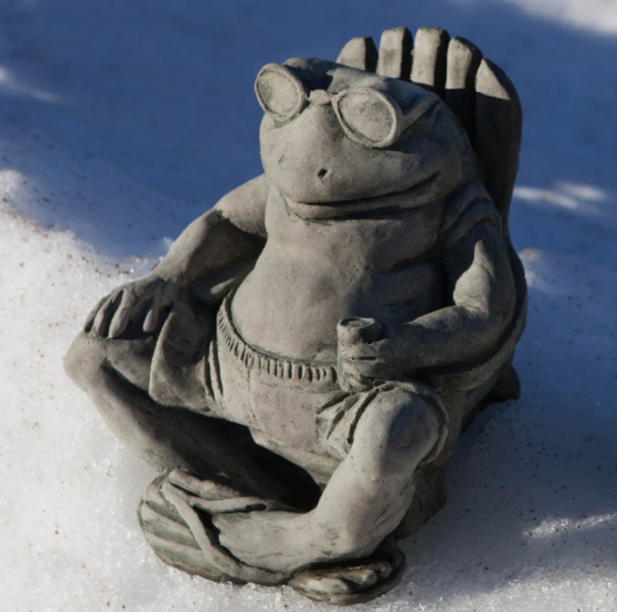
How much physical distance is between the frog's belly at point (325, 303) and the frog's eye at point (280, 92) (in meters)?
0.26

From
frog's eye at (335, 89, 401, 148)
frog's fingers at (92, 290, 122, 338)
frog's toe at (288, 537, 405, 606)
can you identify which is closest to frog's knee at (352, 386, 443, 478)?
frog's toe at (288, 537, 405, 606)

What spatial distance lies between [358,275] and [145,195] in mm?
1328

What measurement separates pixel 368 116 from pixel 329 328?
0.34 meters

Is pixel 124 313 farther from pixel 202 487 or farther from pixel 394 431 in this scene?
pixel 394 431

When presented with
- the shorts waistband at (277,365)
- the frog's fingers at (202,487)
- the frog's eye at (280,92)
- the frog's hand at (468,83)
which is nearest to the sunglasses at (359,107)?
the frog's eye at (280,92)

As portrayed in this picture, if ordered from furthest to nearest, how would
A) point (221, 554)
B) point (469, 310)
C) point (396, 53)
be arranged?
point (396, 53) < point (221, 554) < point (469, 310)

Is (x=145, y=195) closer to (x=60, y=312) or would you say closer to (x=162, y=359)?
(x=60, y=312)

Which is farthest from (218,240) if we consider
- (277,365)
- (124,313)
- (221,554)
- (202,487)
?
(221,554)

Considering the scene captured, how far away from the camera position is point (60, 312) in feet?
8.43

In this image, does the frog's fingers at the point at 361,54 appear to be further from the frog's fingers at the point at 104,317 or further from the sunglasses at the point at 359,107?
the frog's fingers at the point at 104,317

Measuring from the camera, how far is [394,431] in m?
1.72

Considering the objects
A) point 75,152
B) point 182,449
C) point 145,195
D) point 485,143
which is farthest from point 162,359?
point 75,152

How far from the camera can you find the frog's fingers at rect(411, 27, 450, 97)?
6.60 feet

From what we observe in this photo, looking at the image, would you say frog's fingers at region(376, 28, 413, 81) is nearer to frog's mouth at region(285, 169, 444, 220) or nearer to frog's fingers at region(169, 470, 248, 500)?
frog's mouth at region(285, 169, 444, 220)
